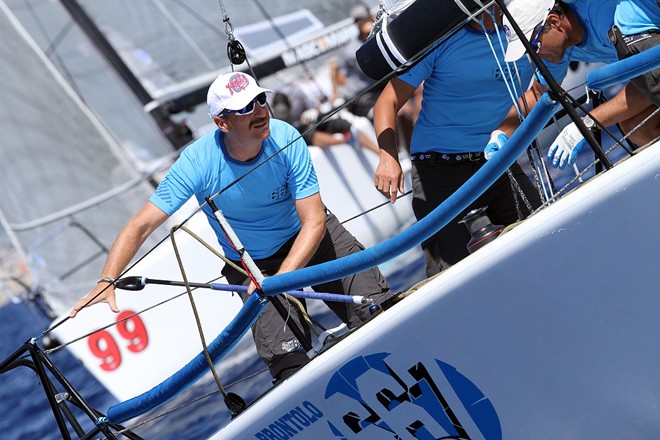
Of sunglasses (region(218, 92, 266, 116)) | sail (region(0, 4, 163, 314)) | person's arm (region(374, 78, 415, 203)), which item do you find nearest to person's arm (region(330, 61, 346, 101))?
sail (region(0, 4, 163, 314))

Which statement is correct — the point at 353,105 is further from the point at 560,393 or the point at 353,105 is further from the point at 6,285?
the point at 560,393

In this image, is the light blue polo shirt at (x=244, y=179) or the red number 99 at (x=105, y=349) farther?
the red number 99 at (x=105, y=349)

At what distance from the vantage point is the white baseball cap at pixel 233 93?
10.4 feet

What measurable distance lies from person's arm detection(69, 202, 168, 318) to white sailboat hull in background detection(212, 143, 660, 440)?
2.05ft

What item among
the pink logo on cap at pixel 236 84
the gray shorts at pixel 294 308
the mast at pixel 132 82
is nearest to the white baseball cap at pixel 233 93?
the pink logo on cap at pixel 236 84

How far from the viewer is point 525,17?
2.83 metres

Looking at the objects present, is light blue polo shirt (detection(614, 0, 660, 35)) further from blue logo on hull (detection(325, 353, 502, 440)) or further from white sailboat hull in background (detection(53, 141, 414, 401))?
white sailboat hull in background (detection(53, 141, 414, 401))

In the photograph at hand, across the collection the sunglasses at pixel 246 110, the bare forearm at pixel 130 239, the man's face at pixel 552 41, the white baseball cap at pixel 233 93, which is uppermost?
the white baseball cap at pixel 233 93

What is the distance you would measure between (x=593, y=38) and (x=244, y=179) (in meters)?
1.25

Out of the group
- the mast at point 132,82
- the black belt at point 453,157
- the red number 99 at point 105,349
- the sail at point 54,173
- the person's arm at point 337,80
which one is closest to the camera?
the black belt at point 453,157

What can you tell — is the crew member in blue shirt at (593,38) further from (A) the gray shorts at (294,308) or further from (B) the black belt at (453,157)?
(A) the gray shorts at (294,308)

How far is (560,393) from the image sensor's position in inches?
107

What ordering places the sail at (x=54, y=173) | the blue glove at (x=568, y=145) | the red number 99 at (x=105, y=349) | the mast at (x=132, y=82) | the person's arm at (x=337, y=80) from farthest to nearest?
the person's arm at (x=337, y=80) < the sail at (x=54, y=173) < the mast at (x=132, y=82) < the red number 99 at (x=105, y=349) < the blue glove at (x=568, y=145)

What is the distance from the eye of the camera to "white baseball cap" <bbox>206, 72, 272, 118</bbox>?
3162 mm
